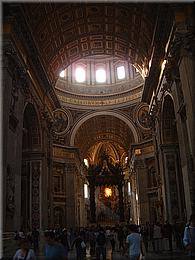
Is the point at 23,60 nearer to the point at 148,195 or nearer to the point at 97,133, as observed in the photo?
the point at 148,195

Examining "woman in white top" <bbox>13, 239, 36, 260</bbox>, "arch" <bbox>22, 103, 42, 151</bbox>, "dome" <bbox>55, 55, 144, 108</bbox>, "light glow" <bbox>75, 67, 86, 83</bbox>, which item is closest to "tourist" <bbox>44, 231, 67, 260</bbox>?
"woman in white top" <bbox>13, 239, 36, 260</bbox>

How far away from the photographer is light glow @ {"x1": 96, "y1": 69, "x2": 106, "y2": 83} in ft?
117

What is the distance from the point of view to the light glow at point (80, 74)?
3531cm

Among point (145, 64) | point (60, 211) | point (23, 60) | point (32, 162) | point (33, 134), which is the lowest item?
point (60, 211)

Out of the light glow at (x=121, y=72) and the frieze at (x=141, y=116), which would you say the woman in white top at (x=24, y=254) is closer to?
the frieze at (x=141, y=116)

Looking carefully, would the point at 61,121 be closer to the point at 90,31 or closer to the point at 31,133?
the point at 90,31

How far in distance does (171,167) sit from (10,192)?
8818mm

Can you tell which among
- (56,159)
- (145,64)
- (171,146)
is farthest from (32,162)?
(56,159)

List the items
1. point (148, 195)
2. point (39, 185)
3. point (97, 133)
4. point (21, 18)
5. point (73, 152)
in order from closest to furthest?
point (21, 18) → point (39, 185) → point (148, 195) → point (73, 152) → point (97, 133)

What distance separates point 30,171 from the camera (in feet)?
55.6

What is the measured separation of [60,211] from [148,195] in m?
8.25

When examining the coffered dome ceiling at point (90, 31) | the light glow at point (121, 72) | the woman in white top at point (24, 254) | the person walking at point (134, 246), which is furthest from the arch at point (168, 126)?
the light glow at point (121, 72)

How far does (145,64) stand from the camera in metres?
19.7

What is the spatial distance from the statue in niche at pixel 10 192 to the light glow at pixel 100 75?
25325 millimetres
